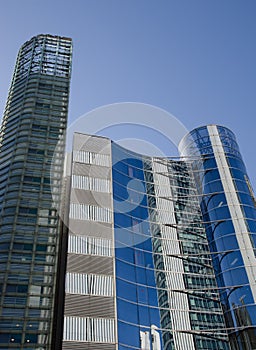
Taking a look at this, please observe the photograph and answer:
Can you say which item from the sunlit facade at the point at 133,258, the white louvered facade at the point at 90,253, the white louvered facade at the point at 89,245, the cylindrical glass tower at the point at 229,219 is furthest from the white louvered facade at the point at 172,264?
the white louvered facade at the point at 89,245

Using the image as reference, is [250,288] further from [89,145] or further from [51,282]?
[89,145]

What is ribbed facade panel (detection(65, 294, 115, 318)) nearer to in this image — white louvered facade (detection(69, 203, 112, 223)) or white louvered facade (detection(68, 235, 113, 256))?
white louvered facade (detection(68, 235, 113, 256))

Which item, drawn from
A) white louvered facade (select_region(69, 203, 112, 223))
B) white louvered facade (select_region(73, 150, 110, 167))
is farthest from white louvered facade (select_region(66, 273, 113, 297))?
white louvered facade (select_region(73, 150, 110, 167))

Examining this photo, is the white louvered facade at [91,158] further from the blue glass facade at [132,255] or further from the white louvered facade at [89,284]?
the white louvered facade at [89,284]

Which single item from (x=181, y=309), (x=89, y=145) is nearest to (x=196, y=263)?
(x=181, y=309)

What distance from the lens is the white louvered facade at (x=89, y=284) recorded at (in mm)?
36969

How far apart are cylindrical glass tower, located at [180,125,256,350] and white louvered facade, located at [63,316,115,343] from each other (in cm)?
1455

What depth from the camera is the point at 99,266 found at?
39469 millimetres

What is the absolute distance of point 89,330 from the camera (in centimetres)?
3431

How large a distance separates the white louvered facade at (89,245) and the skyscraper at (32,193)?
462 centimetres

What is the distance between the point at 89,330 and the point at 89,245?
956 cm

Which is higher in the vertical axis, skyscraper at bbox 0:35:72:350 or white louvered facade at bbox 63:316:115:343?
skyscraper at bbox 0:35:72:350

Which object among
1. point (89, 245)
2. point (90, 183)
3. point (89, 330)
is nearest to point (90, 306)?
point (89, 330)

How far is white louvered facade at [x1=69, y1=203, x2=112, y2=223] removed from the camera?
4347 centimetres
